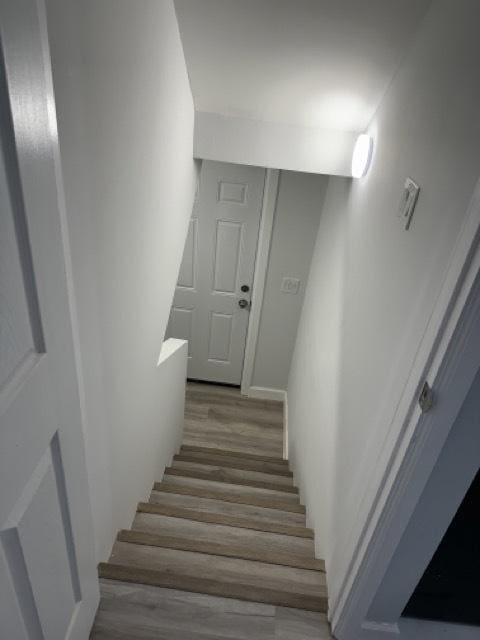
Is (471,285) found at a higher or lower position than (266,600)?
higher

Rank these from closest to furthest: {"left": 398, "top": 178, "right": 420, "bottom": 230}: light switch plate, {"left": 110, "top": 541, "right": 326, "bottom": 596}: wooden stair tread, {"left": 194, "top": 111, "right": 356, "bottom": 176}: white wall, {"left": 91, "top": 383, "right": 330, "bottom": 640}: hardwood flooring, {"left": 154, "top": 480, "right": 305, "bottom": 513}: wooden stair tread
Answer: {"left": 398, "top": 178, "right": 420, "bottom": 230}: light switch plate < {"left": 91, "top": 383, "right": 330, "bottom": 640}: hardwood flooring < {"left": 110, "top": 541, "right": 326, "bottom": 596}: wooden stair tread < {"left": 194, "top": 111, "right": 356, "bottom": 176}: white wall < {"left": 154, "top": 480, "right": 305, "bottom": 513}: wooden stair tread

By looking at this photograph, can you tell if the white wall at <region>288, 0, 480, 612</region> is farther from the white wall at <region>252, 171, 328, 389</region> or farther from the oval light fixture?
the white wall at <region>252, 171, 328, 389</region>

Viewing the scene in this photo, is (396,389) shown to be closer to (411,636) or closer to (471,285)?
(471,285)

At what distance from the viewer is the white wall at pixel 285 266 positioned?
3.06 m

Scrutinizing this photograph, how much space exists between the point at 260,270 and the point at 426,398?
8.49 ft

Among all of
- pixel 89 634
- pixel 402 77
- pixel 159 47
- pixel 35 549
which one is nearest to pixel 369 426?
pixel 35 549

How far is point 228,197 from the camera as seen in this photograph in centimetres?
319

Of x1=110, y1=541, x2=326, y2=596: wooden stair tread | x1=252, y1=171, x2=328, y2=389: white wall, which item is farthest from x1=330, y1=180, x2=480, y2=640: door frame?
x1=252, y1=171, x2=328, y2=389: white wall

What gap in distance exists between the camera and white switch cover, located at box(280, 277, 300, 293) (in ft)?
11.1

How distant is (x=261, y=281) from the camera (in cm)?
341

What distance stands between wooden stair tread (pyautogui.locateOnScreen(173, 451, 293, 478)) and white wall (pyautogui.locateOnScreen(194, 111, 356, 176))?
200cm

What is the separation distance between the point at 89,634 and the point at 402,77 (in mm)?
2083

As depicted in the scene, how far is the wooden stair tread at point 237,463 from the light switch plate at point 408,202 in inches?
84.0

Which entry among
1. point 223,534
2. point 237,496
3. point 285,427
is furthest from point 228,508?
point 285,427
